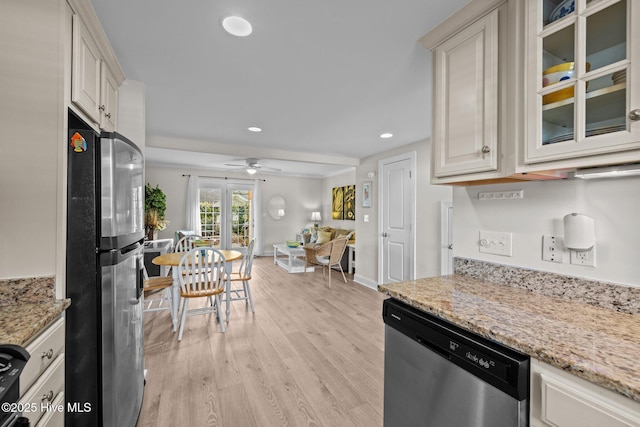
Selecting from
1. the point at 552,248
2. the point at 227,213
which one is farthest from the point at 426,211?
the point at 227,213

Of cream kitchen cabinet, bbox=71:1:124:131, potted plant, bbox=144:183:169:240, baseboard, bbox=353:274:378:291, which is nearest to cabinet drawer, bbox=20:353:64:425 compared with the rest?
cream kitchen cabinet, bbox=71:1:124:131

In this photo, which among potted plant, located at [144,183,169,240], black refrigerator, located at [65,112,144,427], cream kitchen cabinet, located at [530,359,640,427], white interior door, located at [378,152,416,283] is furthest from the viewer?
potted plant, located at [144,183,169,240]

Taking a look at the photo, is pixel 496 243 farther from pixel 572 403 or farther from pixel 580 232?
pixel 572 403

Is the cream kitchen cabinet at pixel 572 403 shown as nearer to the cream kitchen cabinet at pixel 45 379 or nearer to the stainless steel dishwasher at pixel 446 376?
the stainless steel dishwasher at pixel 446 376

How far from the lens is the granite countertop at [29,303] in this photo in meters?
0.94

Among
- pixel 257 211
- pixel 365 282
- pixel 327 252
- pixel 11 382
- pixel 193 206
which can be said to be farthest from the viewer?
pixel 257 211

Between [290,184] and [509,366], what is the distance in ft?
24.6

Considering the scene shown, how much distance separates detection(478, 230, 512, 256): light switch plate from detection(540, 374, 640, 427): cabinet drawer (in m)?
0.79

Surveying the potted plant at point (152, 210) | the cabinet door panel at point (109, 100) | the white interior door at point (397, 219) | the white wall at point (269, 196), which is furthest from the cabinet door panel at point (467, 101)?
the white wall at point (269, 196)

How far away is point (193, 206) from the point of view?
6.66 metres

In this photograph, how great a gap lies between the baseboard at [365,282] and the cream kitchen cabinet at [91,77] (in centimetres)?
411

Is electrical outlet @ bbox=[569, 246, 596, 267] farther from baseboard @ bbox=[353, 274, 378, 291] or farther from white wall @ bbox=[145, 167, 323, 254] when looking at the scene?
white wall @ bbox=[145, 167, 323, 254]

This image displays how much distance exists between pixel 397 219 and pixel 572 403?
11.9 ft

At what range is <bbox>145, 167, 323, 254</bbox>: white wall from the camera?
6.59 m
